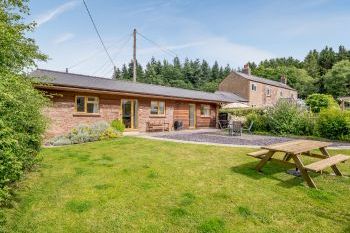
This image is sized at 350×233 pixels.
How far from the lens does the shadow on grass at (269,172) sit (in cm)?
609

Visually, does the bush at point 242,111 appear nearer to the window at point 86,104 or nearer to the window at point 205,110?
the window at point 205,110

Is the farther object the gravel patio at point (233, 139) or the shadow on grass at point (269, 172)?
the gravel patio at point (233, 139)

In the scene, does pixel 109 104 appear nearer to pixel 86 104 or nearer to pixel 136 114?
pixel 86 104

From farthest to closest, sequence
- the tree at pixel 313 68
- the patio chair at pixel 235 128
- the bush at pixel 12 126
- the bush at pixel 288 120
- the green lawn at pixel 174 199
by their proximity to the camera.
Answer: the tree at pixel 313 68 → the bush at pixel 288 120 → the patio chair at pixel 235 128 → the green lawn at pixel 174 199 → the bush at pixel 12 126

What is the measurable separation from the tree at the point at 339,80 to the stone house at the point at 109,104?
42203mm

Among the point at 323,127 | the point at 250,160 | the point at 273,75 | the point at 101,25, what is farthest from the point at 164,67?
the point at 250,160

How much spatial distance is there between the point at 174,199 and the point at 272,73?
6931 centimetres

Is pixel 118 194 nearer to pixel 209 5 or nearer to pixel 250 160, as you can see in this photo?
pixel 250 160

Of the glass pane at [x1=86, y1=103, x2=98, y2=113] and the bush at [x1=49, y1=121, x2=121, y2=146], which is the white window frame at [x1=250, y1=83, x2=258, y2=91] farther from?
the bush at [x1=49, y1=121, x2=121, y2=146]

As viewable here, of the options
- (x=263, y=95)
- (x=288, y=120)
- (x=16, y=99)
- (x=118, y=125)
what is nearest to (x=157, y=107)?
(x=118, y=125)

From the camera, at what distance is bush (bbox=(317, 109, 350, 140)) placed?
1428 cm

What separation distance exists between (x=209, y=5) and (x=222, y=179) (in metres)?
11.8

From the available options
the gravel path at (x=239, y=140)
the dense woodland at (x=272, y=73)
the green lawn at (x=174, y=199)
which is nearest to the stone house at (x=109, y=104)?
the gravel path at (x=239, y=140)

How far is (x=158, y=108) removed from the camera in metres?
19.2
